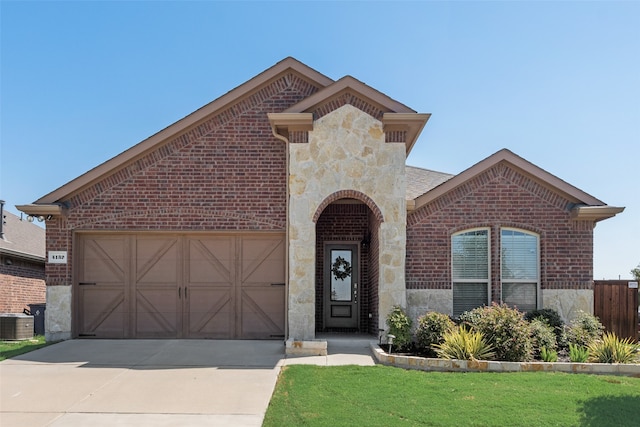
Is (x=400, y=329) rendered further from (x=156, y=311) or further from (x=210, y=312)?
(x=156, y=311)

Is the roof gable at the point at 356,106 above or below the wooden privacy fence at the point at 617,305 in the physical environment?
above

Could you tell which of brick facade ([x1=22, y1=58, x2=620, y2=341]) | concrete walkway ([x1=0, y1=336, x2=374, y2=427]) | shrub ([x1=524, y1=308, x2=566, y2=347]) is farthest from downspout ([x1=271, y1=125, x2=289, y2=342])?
shrub ([x1=524, y1=308, x2=566, y2=347])

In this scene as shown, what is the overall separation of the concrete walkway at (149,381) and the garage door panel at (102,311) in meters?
0.55

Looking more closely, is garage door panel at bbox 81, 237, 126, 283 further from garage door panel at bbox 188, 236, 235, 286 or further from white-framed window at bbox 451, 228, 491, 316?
white-framed window at bbox 451, 228, 491, 316

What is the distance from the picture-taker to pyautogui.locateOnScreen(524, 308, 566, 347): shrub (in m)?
12.6

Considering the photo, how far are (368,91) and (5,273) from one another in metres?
13.0

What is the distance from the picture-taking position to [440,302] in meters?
13.7

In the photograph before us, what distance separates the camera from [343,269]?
16062 millimetres

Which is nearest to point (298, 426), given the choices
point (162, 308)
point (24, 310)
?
point (162, 308)

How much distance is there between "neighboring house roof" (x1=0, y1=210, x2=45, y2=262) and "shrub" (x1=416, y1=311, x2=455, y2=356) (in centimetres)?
1317

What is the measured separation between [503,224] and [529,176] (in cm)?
125

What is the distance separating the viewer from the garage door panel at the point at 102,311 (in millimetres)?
14312

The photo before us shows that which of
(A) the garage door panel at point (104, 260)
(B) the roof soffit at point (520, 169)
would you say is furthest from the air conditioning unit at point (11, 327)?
(B) the roof soffit at point (520, 169)

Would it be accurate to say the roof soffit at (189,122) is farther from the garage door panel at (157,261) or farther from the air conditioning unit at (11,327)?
the air conditioning unit at (11,327)
